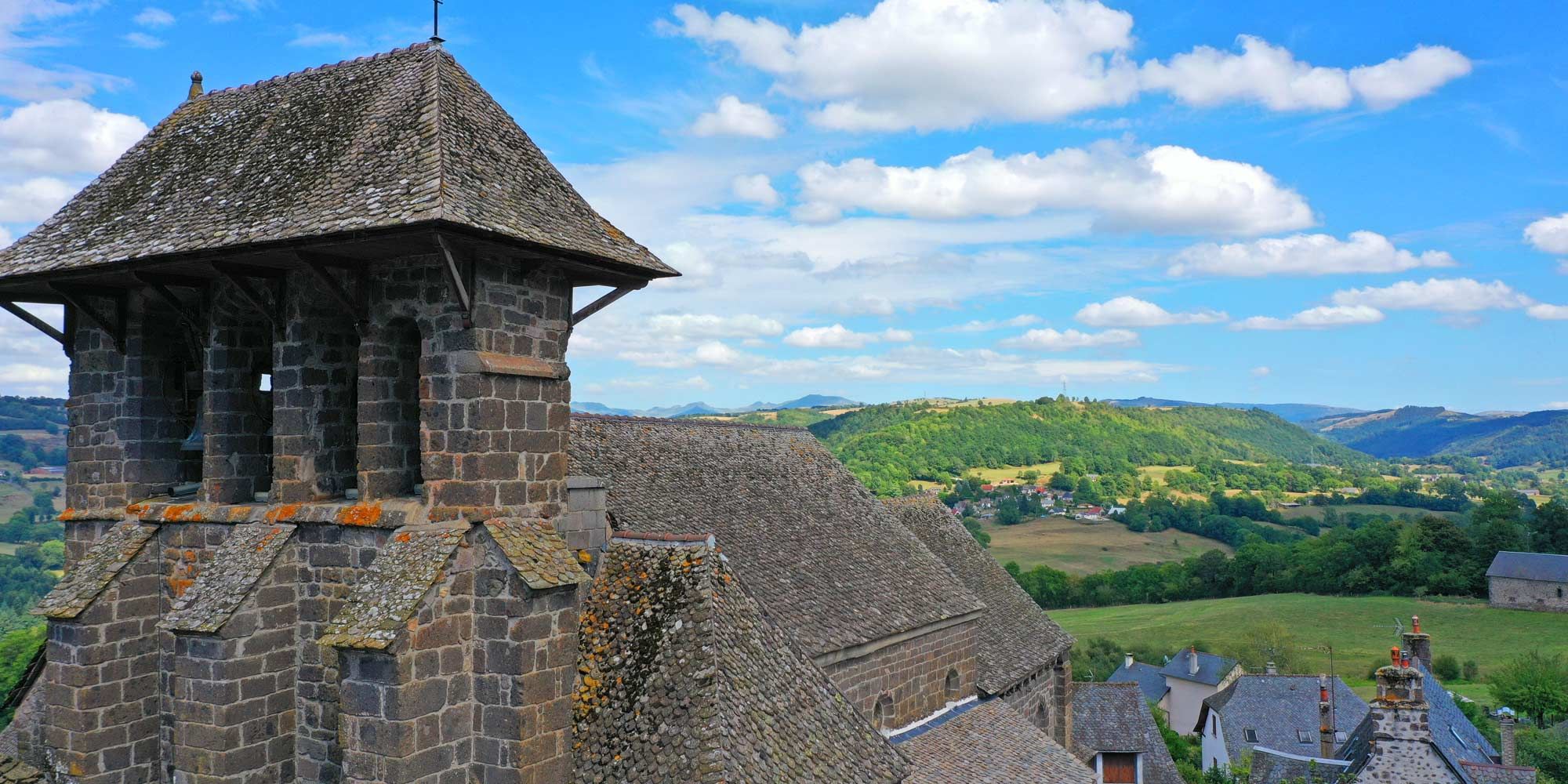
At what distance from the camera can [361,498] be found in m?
11.9

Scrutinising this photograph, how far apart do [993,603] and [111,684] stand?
862 inches

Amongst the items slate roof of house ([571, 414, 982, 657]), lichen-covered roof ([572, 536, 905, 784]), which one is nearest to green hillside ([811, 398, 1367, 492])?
slate roof of house ([571, 414, 982, 657])

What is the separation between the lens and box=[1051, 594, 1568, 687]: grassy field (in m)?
70.9

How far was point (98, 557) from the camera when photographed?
43.8 ft

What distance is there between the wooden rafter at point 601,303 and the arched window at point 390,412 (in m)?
2.00

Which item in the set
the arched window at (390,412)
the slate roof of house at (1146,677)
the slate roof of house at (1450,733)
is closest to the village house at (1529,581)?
the slate roof of house at (1146,677)

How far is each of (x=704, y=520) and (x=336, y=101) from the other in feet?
32.7

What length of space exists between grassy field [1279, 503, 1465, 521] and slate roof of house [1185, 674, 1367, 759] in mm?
91257

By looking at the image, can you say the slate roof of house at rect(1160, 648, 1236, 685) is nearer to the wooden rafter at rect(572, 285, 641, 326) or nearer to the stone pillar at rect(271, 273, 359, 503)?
the wooden rafter at rect(572, 285, 641, 326)

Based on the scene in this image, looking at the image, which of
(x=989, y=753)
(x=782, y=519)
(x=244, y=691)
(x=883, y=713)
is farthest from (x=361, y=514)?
(x=989, y=753)

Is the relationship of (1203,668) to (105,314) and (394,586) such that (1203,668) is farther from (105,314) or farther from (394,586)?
(105,314)

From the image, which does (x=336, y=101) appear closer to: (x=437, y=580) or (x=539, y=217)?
(x=539, y=217)

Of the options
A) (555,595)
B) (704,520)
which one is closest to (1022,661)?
(704,520)

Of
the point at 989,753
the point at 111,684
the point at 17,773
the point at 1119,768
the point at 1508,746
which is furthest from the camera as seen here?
the point at 1119,768
